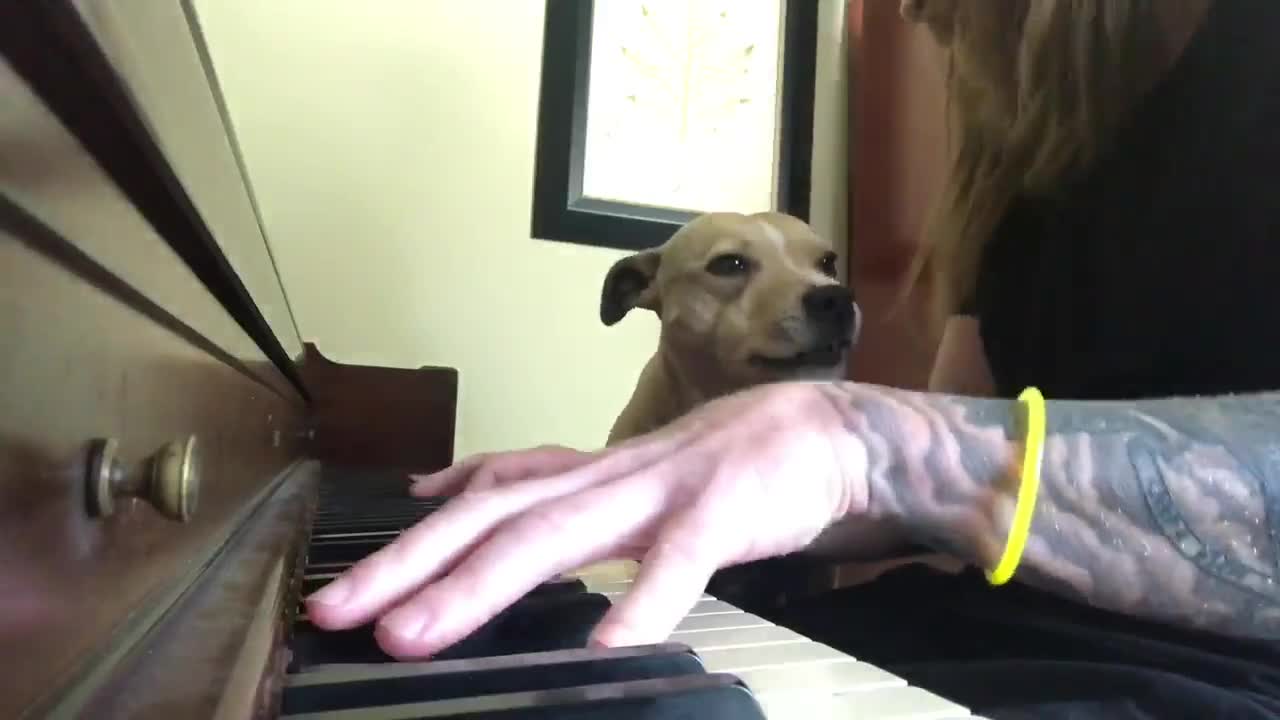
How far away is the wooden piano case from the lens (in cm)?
22

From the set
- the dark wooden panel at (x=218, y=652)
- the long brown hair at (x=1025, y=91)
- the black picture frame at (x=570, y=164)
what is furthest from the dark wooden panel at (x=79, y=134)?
the black picture frame at (x=570, y=164)

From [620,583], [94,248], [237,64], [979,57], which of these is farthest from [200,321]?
[237,64]

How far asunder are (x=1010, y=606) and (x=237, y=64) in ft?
Answer: 5.92

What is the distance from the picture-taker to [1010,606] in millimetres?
677

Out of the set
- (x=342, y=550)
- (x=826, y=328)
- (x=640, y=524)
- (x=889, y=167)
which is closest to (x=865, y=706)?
(x=640, y=524)

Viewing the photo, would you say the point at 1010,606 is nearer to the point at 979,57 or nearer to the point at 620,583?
the point at 620,583

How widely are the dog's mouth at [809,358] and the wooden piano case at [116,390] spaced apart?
→ 128 cm

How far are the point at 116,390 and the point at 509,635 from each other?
0.66 feet

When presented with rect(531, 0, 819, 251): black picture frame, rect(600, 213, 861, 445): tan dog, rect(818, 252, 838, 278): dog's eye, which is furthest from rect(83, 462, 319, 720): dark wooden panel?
rect(531, 0, 819, 251): black picture frame

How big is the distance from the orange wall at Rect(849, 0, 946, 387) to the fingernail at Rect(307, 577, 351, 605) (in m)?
1.88

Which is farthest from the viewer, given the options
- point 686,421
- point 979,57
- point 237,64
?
point 237,64

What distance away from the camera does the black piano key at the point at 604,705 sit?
0.92ft

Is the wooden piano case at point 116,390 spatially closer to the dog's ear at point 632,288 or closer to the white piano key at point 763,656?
the white piano key at point 763,656

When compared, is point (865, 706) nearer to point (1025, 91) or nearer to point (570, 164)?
point (1025, 91)
